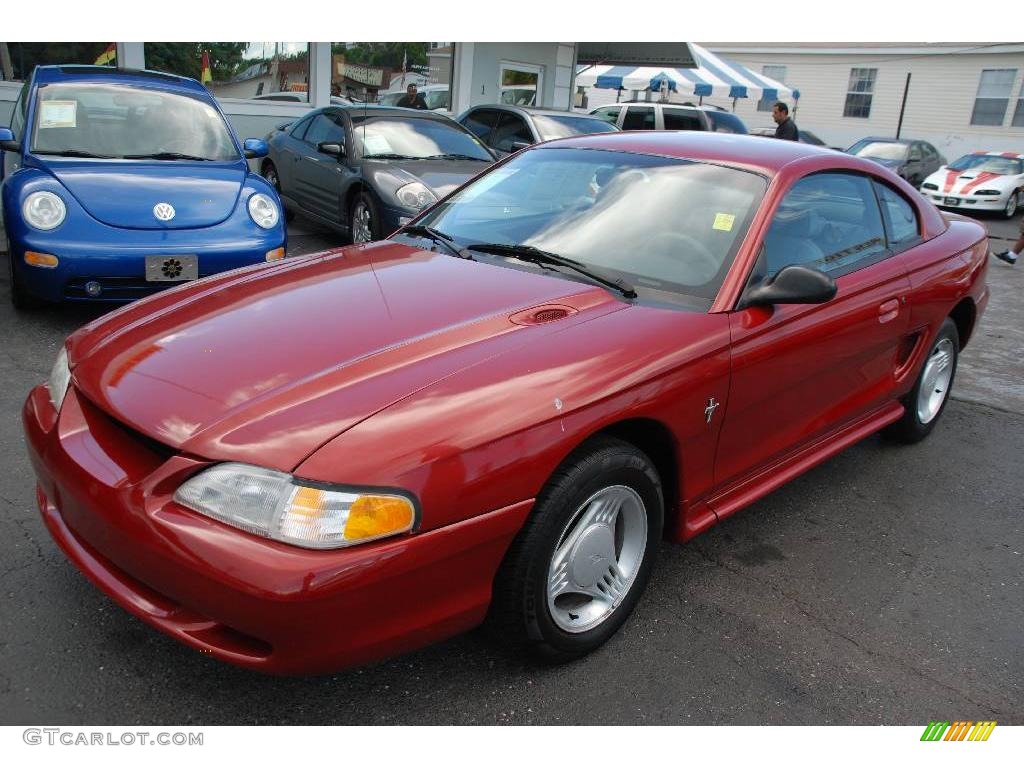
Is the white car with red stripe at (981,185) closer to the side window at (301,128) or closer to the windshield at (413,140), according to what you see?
the windshield at (413,140)

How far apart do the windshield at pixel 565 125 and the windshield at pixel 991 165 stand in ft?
33.0

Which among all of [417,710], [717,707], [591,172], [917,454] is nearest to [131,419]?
[417,710]

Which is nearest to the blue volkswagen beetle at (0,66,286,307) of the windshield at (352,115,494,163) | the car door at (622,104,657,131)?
the windshield at (352,115,494,163)

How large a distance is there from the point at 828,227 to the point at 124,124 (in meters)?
4.84

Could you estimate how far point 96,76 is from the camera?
6.17 meters

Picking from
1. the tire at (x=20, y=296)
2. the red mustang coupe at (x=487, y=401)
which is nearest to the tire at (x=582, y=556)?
the red mustang coupe at (x=487, y=401)

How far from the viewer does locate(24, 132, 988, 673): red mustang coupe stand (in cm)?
199

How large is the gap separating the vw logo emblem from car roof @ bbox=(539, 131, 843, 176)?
2582mm

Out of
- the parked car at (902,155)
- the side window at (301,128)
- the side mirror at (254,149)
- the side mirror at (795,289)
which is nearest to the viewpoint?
the side mirror at (795,289)

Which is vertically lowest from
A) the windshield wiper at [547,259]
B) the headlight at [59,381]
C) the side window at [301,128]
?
the headlight at [59,381]

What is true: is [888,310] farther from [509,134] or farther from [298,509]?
[509,134]

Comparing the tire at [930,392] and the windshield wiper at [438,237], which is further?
the tire at [930,392]

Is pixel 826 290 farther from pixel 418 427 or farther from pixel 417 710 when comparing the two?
pixel 417 710

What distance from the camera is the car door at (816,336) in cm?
289
